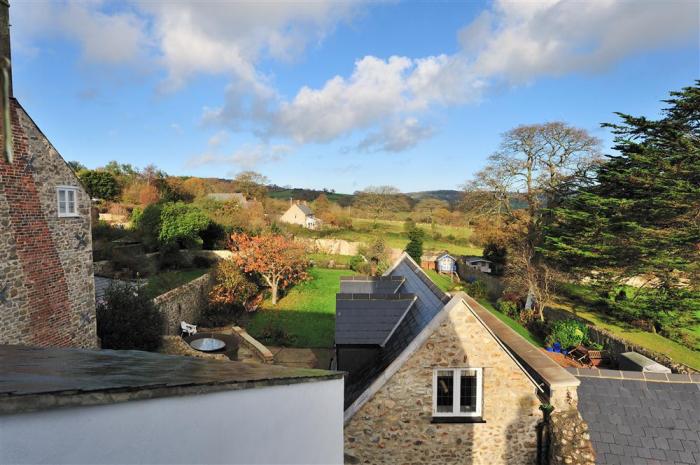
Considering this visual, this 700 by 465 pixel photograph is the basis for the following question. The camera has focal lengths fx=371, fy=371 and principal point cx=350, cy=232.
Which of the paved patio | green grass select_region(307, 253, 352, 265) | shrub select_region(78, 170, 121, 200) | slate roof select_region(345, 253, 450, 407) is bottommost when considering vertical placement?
the paved patio

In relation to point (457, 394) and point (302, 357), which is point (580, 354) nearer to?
point (302, 357)

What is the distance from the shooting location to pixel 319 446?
4320mm

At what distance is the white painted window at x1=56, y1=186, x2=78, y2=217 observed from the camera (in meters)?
10.7

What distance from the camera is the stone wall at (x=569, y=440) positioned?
5992 millimetres

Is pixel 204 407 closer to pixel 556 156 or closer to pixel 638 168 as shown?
pixel 638 168

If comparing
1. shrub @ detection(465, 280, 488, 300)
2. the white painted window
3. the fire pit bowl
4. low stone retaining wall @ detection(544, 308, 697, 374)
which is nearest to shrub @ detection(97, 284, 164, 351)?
the fire pit bowl

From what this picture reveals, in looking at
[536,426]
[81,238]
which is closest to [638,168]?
[536,426]

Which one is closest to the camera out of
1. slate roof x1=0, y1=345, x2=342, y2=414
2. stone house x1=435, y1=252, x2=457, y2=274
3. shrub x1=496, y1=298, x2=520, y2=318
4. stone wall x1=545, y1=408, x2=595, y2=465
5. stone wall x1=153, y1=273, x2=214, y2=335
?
slate roof x1=0, y1=345, x2=342, y2=414

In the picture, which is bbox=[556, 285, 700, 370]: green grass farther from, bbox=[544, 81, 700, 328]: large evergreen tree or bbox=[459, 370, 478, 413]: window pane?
bbox=[459, 370, 478, 413]: window pane

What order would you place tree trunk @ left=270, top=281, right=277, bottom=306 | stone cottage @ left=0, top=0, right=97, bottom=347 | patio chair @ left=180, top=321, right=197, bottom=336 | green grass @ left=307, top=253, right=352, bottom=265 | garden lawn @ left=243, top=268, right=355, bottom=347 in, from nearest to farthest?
stone cottage @ left=0, top=0, right=97, bottom=347 < patio chair @ left=180, top=321, right=197, bottom=336 < garden lawn @ left=243, top=268, right=355, bottom=347 < tree trunk @ left=270, top=281, right=277, bottom=306 < green grass @ left=307, top=253, right=352, bottom=265

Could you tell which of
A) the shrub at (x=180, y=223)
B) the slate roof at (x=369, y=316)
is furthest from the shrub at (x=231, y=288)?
the slate roof at (x=369, y=316)

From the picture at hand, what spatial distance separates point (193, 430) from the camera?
2852 mm

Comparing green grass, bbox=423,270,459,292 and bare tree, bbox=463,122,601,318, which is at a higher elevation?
bare tree, bbox=463,122,601,318

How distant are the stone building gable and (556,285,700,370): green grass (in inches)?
530
